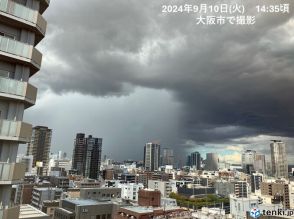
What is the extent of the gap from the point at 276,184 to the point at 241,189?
34068 millimetres

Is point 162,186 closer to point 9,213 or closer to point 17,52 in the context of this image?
point 9,213

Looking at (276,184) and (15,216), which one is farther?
(276,184)

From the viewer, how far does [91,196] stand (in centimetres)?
9144

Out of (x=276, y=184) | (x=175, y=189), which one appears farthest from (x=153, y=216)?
(x=175, y=189)

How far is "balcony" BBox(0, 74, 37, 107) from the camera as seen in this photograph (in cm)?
1633

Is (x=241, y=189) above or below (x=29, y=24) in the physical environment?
below

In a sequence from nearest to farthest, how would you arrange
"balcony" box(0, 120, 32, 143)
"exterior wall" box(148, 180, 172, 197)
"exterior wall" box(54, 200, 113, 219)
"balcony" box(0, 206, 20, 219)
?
1. "balcony" box(0, 206, 20, 219)
2. "balcony" box(0, 120, 32, 143)
3. "exterior wall" box(54, 200, 113, 219)
4. "exterior wall" box(148, 180, 172, 197)

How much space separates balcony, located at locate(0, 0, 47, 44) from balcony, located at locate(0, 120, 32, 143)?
21.8 ft

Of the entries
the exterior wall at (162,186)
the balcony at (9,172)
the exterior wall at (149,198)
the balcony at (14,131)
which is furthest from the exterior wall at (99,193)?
the balcony at (14,131)

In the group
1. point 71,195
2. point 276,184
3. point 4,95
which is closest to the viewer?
point 4,95

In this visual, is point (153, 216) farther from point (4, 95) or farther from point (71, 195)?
point (71, 195)

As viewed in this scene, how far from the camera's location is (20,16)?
56.9 ft

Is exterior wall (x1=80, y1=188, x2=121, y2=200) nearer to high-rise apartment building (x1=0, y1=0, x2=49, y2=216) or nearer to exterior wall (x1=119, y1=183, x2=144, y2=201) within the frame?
exterior wall (x1=119, y1=183, x2=144, y2=201)

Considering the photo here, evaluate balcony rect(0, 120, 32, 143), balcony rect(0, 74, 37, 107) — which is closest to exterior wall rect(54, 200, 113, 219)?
balcony rect(0, 120, 32, 143)
